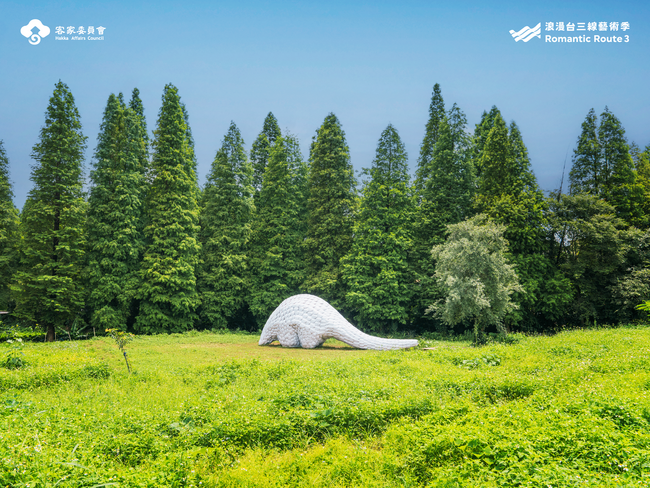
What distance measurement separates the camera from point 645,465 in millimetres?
3996

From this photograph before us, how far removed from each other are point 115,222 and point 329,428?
2243 centimetres

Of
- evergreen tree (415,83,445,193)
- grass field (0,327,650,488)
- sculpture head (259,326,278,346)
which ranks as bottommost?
sculpture head (259,326,278,346)

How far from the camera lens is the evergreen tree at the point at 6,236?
2403cm

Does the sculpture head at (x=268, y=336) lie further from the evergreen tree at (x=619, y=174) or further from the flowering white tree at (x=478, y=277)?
the evergreen tree at (x=619, y=174)

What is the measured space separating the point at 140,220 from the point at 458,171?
21.4 metres

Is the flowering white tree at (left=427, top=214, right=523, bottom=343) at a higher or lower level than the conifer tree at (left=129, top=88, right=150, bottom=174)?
lower

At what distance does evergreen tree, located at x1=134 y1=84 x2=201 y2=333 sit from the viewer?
23.6 meters

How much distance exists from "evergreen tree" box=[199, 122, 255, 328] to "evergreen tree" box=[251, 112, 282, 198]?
6.34 feet

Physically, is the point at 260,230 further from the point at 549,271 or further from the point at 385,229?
the point at 549,271

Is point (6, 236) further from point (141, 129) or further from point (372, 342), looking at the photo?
point (372, 342)

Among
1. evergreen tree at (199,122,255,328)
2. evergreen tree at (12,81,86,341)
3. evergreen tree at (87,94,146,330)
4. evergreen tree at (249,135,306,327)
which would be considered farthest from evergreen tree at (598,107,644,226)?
evergreen tree at (12,81,86,341)

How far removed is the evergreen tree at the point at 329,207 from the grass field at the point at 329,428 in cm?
1628

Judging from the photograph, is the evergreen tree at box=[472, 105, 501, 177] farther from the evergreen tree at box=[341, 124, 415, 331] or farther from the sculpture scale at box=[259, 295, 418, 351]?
the sculpture scale at box=[259, 295, 418, 351]

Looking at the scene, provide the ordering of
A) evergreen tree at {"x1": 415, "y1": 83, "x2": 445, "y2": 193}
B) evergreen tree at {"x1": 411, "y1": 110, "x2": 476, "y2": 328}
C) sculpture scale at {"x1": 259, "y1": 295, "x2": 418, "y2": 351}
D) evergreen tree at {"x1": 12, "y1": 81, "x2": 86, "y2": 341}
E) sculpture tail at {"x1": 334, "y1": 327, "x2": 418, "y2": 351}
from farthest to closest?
1. evergreen tree at {"x1": 415, "y1": 83, "x2": 445, "y2": 193}
2. evergreen tree at {"x1": 411, "y1": 110, "x2": 476, "y2": 328}
3. evergreen tree at {"x1": 12, "y1": 81, "x2": 86, "y2": 341}
4. sculpture scale at {"x1": 259, "y1": 295, "x2": 418, "y2": 351}
5. sculpture tail at {"x1": 334, "y1": 327, "x2": 418, "y2": 351}
